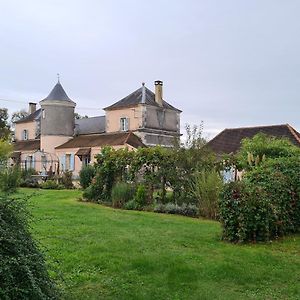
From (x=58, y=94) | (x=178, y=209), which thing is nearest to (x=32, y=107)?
(x=58, y=94)

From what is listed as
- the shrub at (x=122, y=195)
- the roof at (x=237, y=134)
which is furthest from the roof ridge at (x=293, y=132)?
the shrub at (x=122, y=195)

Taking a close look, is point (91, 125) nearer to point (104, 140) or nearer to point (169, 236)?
point (104, 140)

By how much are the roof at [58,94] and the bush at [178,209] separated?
2902 centimetres

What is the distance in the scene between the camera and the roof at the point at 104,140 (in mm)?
37156

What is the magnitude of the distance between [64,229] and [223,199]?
3.46 metres

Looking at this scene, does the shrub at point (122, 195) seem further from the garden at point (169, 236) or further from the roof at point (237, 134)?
the roof at point (237, 134)

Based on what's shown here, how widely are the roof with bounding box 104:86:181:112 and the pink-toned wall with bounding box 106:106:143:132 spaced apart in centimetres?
43

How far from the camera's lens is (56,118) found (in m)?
42.7

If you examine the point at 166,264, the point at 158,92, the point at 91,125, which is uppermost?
the point at 158,92

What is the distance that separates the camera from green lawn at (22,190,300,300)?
5867mm

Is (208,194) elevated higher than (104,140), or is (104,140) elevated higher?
(104,140)

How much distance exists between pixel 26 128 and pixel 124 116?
1467 centimetres

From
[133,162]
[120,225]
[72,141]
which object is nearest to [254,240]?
[120,225]

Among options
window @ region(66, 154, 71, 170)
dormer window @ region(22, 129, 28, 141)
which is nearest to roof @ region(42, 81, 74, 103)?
window @ region(66, 154, 71, 170)
